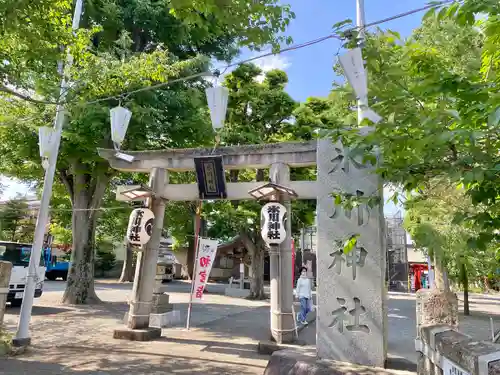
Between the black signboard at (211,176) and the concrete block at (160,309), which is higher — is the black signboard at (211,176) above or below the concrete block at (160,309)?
above

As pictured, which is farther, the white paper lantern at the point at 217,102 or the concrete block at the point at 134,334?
the concrete block at the point at 134,334

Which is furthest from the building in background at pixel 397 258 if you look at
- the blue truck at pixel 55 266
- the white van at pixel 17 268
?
the white van at pixel 17 268

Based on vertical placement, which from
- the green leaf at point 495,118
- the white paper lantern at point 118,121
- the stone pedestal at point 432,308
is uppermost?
the white paper lantern at point 118,121

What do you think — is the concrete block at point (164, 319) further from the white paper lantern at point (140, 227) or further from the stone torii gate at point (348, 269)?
the stone torii gate at point (348, 269)

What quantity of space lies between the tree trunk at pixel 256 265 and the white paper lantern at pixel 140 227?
10663mm

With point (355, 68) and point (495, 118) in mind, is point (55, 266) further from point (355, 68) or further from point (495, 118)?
point (495, 118)

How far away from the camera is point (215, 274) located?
121ft

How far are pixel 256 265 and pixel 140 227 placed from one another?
1141 centimetres

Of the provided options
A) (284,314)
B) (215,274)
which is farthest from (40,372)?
(215,274)

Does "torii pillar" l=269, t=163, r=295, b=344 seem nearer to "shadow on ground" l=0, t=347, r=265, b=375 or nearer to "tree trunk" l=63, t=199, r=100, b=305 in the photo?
"shadow on ground" l=0, t=347, r=265, b=375

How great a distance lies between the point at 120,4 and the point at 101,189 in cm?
664

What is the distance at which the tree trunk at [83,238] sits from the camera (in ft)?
47.1

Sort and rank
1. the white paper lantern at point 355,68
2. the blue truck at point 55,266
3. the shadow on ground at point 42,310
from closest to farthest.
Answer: the white paper lantern at point 355,68
the shadow on ground at point 42,310
the blue truck at point 55,266

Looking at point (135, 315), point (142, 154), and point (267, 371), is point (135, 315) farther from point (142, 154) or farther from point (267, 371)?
point (267, 371)
